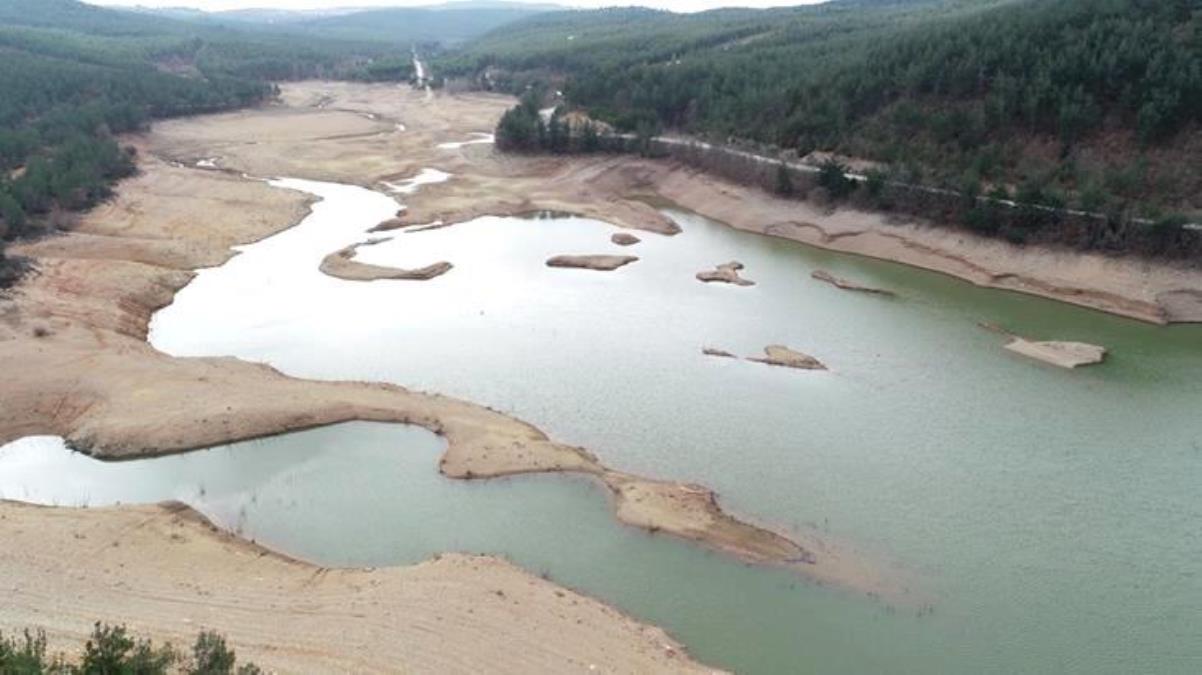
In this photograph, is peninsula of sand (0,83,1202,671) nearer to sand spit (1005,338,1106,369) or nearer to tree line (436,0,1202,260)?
tree line (436,0,1202,260)

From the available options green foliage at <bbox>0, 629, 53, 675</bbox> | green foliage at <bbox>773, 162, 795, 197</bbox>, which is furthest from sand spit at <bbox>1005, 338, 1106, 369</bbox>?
green foliage at <bbox>0, 629, 53, 675</bbox>

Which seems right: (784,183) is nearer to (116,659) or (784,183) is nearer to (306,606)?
(306,606)

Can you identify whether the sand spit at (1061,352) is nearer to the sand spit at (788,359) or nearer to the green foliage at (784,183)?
the sand spit at (788,359)

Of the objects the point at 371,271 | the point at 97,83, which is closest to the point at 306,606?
the point at 371,271

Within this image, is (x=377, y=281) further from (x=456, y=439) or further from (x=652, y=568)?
(x=652, y=568)

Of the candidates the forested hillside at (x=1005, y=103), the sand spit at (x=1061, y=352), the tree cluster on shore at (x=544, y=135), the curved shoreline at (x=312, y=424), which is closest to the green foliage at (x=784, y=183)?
the forested hillside at (x=1005, y=103)

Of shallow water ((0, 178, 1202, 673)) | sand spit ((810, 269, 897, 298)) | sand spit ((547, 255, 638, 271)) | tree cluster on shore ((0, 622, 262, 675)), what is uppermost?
tree cluster on shore ((0, 622, 262, 675))
